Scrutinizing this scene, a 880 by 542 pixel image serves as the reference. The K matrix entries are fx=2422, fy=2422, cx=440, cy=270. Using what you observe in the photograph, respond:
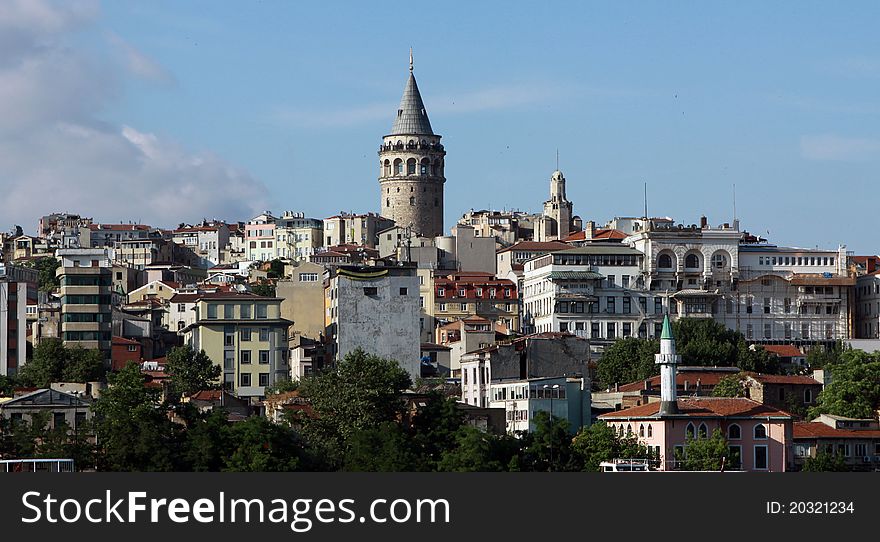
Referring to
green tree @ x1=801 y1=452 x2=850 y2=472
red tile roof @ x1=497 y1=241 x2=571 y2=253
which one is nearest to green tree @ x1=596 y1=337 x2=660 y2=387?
green tree @ x1=801 y1=452 x2=850 y2=472

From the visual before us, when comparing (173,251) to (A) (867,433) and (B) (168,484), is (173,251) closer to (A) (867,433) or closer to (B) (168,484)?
(A) (867,433)

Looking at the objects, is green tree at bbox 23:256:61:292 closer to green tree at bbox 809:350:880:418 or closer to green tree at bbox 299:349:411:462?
green tree at bbox 299:349:411:462

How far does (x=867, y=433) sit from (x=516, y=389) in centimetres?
1433

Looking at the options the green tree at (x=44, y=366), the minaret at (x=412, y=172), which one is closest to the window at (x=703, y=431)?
the green tree at (x=44, y=366)

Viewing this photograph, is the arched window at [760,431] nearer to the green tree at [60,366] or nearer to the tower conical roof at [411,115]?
the green tree at [60,366]

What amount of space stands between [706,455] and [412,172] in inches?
4093

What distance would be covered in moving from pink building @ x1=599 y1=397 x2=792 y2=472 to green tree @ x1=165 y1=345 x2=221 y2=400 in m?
20.2

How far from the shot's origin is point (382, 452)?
85.5m

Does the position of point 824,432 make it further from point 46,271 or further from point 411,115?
point 411,115

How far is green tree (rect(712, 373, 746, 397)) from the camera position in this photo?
10556cm

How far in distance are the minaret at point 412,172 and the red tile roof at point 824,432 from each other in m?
93.6

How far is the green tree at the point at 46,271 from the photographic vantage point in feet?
511

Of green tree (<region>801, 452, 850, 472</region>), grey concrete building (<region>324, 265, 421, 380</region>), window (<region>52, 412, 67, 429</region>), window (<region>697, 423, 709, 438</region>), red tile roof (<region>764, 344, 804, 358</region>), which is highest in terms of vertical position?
grey concrete building (<region>324, 265, 421, 380</region>)

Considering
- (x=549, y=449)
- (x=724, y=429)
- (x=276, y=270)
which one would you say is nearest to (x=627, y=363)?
(x=724, y=429)
